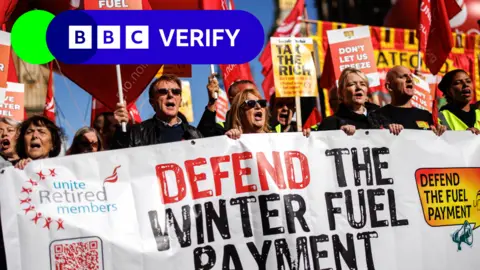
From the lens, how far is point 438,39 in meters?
8.34

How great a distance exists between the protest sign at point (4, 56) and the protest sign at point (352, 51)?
3.65 metres

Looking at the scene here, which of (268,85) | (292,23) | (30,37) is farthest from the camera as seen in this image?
(292,23)

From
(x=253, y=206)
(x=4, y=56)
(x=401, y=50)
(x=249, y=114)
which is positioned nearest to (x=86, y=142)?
(x=249, y=114)

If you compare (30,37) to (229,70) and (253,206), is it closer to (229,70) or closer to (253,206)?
(229,70)

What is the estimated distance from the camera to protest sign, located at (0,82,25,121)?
7.38 metres

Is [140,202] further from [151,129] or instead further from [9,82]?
[9,82]

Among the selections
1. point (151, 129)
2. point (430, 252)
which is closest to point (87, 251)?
point (151, 129)

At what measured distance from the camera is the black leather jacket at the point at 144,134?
5371mm

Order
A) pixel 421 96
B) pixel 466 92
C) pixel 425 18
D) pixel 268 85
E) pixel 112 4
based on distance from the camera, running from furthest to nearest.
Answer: pixel 268 85 → pixel 425 18 → pixel 421 96 → pixel 466 92 → pixel 112 4

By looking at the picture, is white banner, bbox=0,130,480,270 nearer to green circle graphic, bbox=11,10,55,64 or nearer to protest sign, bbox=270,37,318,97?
green circle graphic, bbox=11,10,55,64

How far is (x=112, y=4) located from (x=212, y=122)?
3.78ft

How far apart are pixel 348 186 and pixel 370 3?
32.6 m

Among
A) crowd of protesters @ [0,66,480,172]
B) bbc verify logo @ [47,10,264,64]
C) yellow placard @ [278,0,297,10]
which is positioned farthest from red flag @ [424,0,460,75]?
yellow placard @ [278,0,297,10]

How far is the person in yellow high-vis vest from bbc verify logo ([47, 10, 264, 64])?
187 centimetres
